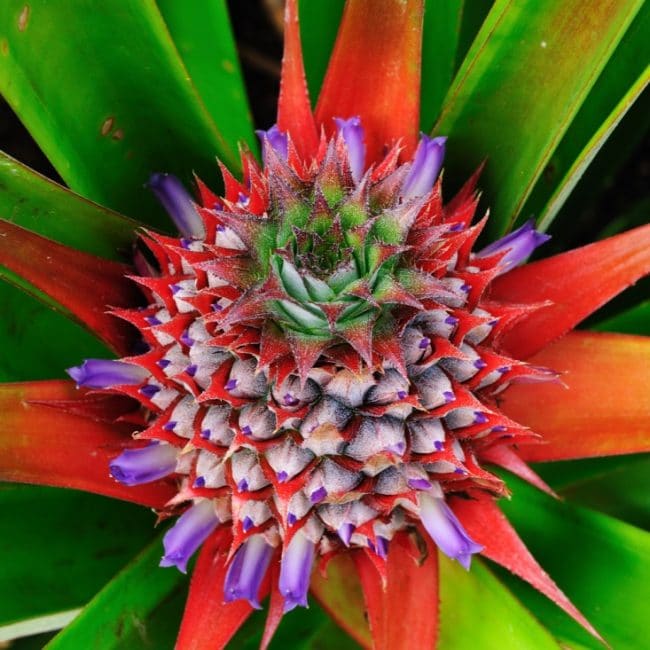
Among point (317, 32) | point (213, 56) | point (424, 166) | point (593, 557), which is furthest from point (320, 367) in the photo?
point (213, 56)

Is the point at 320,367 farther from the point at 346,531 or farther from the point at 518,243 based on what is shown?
the point at 518,243

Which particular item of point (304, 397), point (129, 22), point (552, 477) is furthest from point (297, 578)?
point (129, 22)

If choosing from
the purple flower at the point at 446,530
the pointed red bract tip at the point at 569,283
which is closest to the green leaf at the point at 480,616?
the purple flower at the point at 446,530

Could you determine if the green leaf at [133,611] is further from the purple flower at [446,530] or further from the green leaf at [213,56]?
the green leaf at [213,56]

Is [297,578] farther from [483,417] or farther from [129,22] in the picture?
[129,22]

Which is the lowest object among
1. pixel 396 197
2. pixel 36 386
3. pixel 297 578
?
pixel 297 578

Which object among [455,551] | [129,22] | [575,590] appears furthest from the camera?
[575,590]
